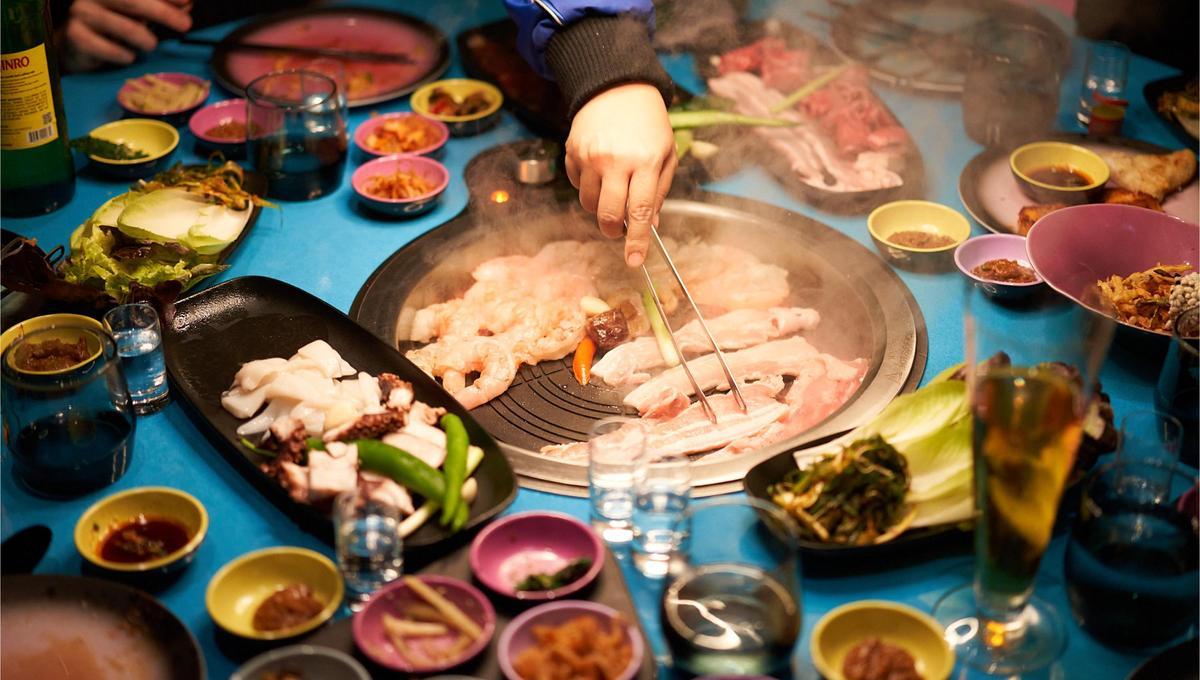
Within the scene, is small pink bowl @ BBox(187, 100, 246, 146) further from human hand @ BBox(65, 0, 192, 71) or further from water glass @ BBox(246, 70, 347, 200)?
human hand @ BBox(65, 0, 192, 71)

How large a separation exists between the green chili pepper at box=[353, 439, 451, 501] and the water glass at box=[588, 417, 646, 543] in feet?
0.95

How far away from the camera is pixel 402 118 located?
3504 millimetres

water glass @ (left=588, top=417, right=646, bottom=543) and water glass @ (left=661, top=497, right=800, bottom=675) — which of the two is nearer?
water glass @ (left=661, top=497, right=800, bottom=675)

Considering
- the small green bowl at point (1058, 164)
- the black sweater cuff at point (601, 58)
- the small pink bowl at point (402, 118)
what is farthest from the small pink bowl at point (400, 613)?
the small green bowl at point (1058, 164)

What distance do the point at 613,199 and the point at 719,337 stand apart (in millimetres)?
521

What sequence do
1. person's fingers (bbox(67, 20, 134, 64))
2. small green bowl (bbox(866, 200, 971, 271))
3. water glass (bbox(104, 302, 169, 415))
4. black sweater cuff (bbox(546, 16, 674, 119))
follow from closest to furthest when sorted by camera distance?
water glass (bbox(104, 302, 169, 415)) → black sweater cuff (bbox(546, 16, 674, 119)) → small green bowl (bbox(866, 200, 971, 271)) → person's fingers (bbox(67, 20, 134, 64))

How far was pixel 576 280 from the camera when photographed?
297cm

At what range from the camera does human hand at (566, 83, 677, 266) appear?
2520mm

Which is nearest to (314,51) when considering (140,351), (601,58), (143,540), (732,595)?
(601,58)

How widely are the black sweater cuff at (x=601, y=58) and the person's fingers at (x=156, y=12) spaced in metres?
1.57

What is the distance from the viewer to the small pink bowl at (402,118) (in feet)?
10.9

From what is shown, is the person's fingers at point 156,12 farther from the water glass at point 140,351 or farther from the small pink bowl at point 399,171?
the water glass at point 140,351

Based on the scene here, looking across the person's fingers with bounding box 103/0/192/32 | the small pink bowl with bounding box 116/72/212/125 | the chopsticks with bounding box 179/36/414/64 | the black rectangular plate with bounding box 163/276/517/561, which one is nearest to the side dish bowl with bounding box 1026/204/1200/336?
the black rectangular plate with bounding box 163/276/517/561

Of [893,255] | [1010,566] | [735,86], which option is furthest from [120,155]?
[1010,566]
